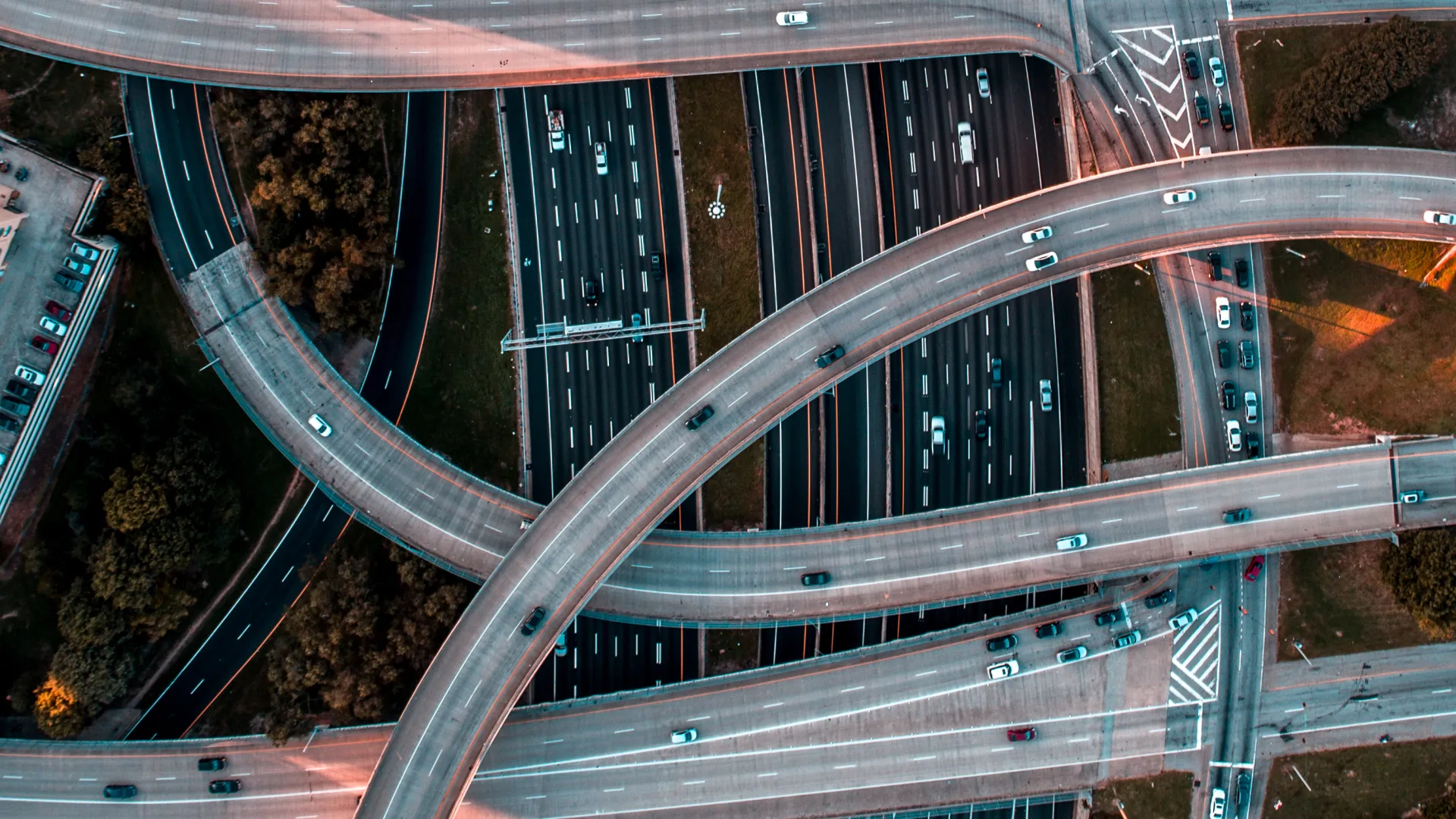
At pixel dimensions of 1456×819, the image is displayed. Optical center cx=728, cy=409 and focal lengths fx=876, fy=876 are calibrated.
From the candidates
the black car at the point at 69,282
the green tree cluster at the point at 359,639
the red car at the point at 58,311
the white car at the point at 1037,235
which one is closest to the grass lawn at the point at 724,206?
the white car at the point at 1037,235

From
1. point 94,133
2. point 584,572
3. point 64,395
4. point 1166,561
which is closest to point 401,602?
point 584,572

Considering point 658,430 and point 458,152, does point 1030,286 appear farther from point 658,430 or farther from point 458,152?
point 458,152

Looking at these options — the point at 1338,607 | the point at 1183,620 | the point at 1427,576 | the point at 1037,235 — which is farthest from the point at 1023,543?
the point at 1427,576

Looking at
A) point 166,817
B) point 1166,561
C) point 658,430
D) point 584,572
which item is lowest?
point 166,817

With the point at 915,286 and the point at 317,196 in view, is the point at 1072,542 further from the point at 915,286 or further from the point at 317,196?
the point at 317,196

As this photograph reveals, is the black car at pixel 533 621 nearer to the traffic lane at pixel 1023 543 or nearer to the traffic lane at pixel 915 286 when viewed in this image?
the traffic lane at pixel 1023 543

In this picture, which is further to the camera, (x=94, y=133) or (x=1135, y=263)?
(x=1135, y=263)
